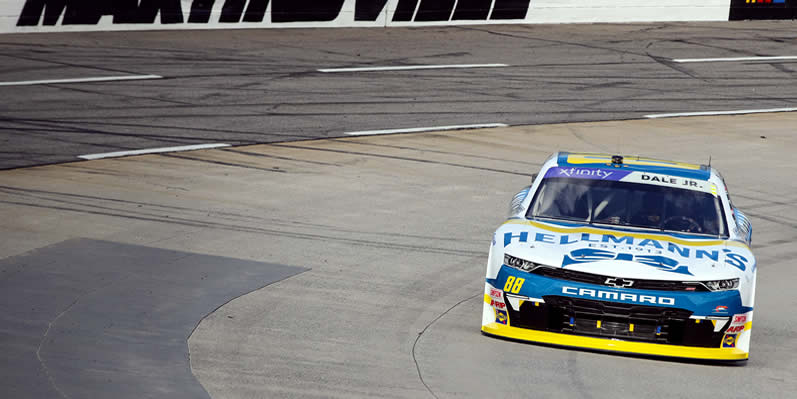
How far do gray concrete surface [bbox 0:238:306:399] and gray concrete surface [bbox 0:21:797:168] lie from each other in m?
4.67

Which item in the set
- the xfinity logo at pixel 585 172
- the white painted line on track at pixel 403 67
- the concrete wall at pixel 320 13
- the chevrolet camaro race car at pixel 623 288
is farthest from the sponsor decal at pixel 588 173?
the concrete wall at pixel 320 13

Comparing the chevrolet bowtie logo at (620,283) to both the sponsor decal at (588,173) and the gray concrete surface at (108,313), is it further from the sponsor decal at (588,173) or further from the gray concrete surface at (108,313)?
the gray concrete surface at (108,313)

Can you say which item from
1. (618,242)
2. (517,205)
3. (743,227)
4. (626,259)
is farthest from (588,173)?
(626,259)

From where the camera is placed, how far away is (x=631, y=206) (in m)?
8.21

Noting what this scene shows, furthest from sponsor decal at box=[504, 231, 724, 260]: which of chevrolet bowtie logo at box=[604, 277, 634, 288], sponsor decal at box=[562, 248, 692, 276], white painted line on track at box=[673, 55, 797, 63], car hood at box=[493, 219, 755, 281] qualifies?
white painted line on track at box=[673, 55, 797, 63]

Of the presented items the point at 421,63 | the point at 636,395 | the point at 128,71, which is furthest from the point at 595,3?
the point at 636,395

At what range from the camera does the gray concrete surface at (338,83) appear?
15930 mm

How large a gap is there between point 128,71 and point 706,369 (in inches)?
602

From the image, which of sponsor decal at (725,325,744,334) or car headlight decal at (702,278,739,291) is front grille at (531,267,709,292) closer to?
car headlight decal at (702,278,739,291)

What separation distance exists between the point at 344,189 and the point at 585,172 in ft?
14.9

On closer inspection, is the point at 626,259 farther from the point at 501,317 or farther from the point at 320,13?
the point at 320,13

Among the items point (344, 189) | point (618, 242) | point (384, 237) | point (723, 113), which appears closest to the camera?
point (618, 242)

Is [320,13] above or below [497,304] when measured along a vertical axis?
above

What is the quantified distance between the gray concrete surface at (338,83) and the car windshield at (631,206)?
25.3ft
